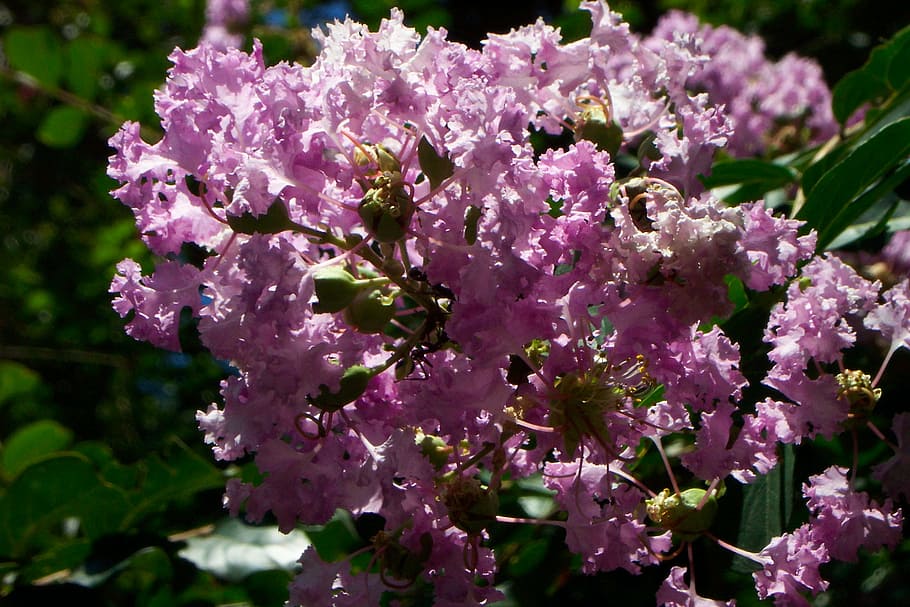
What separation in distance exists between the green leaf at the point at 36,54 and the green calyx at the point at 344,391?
198cm

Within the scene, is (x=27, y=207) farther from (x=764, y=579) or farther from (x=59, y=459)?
(x=764, y=579)

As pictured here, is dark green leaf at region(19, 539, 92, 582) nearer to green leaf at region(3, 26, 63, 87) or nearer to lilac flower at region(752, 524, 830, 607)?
lilac flower at region(752, 524, 830, 607)

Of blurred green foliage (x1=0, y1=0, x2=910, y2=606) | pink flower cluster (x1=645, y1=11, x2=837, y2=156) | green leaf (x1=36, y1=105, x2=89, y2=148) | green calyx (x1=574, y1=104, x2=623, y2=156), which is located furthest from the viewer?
green leaf (x1=36, y1=105, x2=89, y2=148)

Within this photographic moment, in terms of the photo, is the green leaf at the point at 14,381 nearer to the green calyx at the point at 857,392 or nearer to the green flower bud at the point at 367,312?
the green flower bud at the point at 367,312

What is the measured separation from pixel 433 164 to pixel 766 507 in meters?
0.60

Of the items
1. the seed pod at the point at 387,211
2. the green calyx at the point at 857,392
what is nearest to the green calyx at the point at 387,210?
the seed pod at the point at 387,211

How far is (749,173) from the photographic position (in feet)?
4.85

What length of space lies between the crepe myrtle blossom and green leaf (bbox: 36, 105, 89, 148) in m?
1.80

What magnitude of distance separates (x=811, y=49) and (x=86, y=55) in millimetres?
2069

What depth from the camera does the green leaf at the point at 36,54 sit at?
2.46m

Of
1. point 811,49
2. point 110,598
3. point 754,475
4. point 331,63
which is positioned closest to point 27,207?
point 110,598

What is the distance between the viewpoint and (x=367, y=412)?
0.95 meters

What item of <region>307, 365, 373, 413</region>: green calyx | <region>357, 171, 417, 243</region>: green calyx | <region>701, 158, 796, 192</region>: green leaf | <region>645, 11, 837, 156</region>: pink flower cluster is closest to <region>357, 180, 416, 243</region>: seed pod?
<region>357, 171, 417, 243</region>: green calyx

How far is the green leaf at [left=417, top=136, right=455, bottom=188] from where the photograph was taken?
2.91 ft
